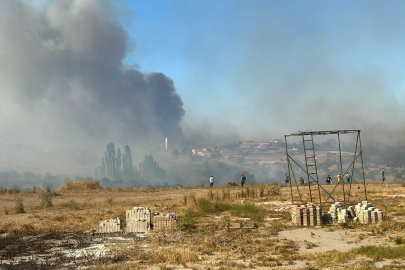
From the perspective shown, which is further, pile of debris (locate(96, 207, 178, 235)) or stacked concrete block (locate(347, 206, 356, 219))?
stacked concrete block (locate(347, 206, 356, 219))

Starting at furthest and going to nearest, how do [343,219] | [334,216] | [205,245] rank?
1. [334,216]
2. [343,219]
3. [205,245]

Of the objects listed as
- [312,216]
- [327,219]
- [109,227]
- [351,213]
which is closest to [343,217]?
[327,219]

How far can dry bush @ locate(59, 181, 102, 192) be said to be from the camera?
45566 millimetres

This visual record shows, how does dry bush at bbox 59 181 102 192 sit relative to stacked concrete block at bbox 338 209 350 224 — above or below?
above

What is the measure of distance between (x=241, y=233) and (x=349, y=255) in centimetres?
536

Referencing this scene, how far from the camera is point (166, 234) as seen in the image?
16.7 metres

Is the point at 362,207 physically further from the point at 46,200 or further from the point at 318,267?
the point at 46,200

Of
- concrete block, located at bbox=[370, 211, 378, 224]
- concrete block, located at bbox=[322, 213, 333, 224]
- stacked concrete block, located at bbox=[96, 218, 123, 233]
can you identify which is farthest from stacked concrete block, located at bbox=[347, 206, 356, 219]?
stacked concrete block, located at bbox=[96, 218, 123, 233]

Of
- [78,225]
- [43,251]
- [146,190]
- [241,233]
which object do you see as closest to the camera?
[43,251]

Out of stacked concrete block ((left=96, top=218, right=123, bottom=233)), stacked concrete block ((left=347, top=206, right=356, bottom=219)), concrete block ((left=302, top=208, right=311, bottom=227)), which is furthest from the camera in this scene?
stacked concrete block ((left=347, top=206, right=356, bottom=219))

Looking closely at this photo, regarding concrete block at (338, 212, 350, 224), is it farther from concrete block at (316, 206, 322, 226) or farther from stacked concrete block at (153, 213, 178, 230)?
stacked concrete block at (153, 213, 178, 230)

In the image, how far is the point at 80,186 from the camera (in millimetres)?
46656

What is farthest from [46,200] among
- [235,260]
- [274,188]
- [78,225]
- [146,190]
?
[235,260]

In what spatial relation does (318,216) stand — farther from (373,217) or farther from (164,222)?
(164,222)
